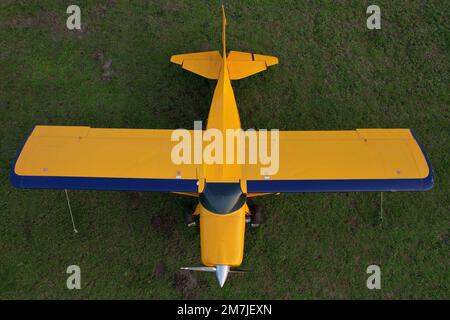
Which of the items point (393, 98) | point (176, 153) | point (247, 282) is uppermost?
point (393, 98)

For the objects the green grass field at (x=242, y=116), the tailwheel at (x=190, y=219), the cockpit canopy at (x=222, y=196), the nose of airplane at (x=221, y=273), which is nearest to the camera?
the cockpit canopy at (x=222, y=196)

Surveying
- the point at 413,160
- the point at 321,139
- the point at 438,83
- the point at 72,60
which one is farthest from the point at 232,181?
the point at 438,83

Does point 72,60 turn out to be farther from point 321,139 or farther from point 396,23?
point 396,23

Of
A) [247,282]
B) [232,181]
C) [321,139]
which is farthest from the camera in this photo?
[247,282]

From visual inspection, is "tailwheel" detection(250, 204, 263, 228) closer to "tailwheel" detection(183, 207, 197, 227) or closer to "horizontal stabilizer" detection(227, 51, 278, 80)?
"tailwheel" detection(183, 207, 197, 227)
